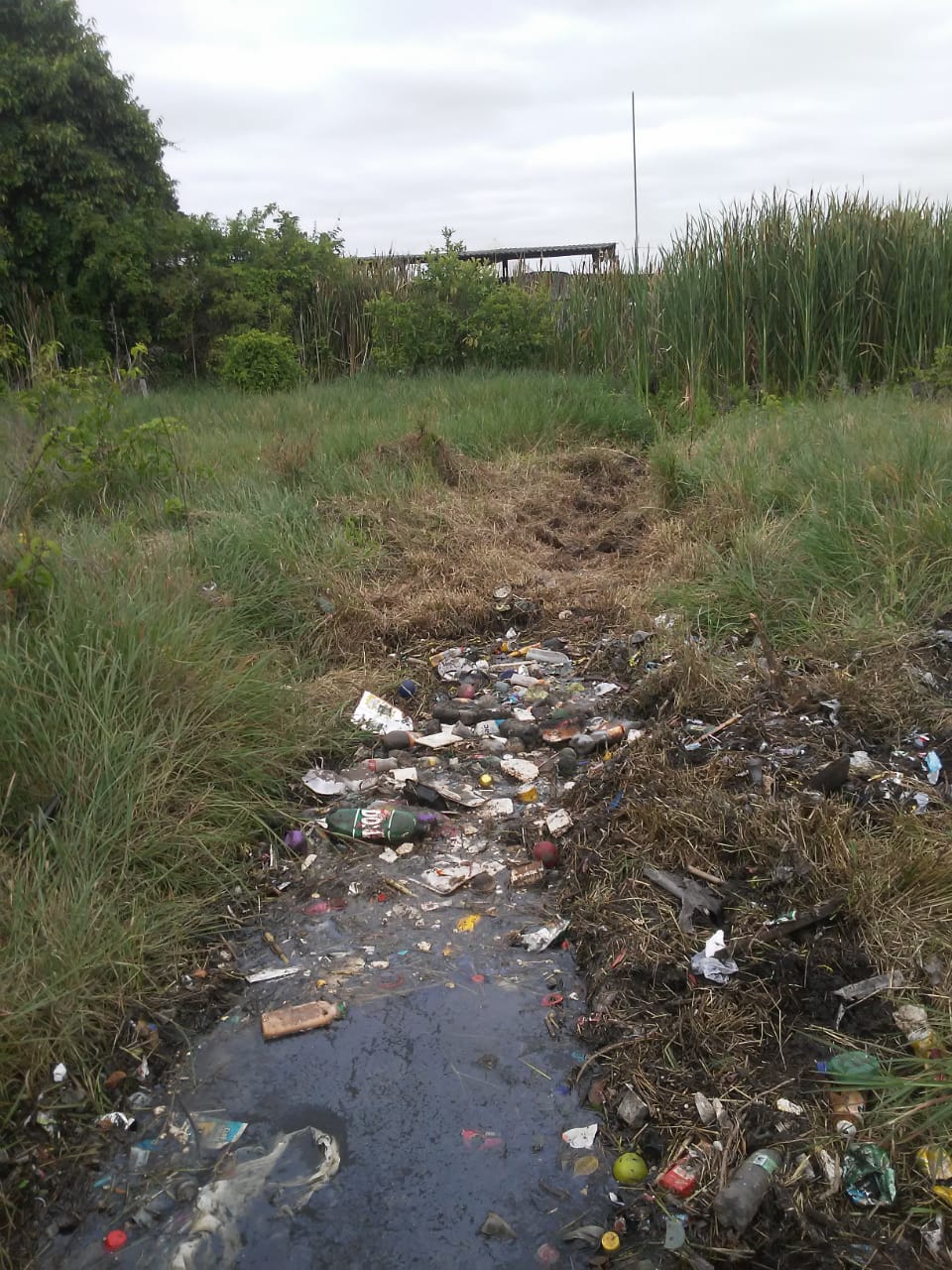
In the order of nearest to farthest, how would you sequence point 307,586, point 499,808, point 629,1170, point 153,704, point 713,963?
point 629,1170
point 713,963
point 153,704
point 499,808
point 307,586

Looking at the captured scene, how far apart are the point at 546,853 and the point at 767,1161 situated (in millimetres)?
1139

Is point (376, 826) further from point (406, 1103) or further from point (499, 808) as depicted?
point (406, 1103)

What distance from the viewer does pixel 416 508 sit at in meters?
5.23

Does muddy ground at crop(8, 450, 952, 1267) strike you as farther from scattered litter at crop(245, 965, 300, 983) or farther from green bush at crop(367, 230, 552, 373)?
green bush at crop(367, 230, 552, 373)

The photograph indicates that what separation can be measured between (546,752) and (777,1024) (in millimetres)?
1478

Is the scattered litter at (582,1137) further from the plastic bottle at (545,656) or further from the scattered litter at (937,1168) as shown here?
the plastic bottle at (545,656)

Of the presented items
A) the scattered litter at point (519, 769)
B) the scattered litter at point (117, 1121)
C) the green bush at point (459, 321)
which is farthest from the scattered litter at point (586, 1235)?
the green bush at point (459, 321)

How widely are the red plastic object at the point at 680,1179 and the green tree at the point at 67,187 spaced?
1024cm

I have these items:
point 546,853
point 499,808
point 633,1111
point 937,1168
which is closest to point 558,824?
point 546,853

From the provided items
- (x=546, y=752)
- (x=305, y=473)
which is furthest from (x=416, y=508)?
(x=546, y=752)

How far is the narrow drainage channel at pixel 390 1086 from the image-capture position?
5.89 feet

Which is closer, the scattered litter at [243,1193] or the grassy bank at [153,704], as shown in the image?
the scattered litter at [243,1193]

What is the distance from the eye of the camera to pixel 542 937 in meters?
2.52

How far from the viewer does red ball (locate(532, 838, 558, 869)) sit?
2.81 metres
